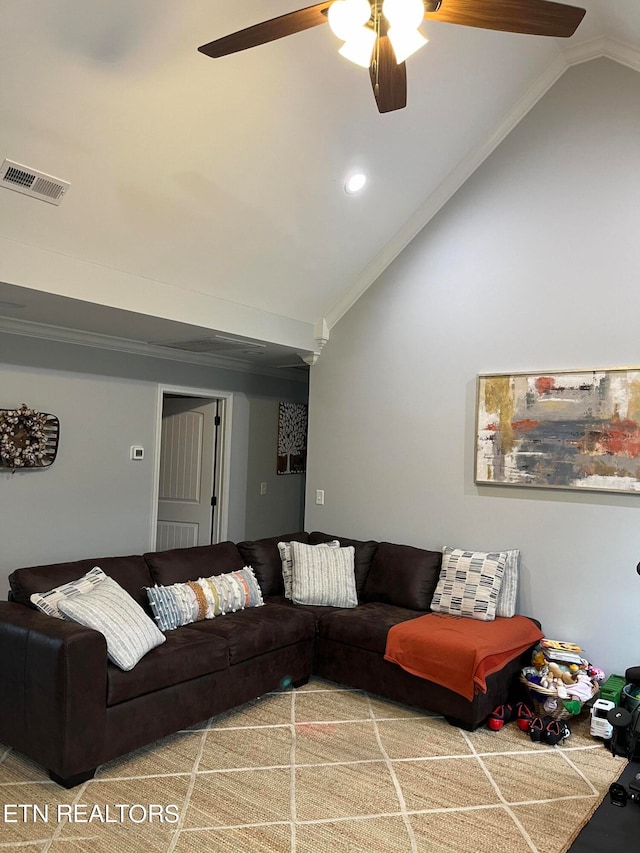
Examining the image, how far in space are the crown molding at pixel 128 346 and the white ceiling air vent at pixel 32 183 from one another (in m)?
1.34

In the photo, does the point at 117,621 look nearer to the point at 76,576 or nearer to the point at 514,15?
the point at 76,576

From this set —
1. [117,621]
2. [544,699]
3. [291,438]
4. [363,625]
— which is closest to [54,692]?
[117,621]

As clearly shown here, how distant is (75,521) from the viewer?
4684mm

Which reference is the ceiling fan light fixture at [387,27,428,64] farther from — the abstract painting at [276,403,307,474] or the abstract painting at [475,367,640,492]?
the abstract painting at [276,403,307,474]

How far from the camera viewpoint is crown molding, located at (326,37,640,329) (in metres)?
3.93

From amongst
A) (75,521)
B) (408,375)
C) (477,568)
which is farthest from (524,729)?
(75,521)

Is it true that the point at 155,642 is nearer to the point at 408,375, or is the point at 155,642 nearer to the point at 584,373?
the point at 408,375

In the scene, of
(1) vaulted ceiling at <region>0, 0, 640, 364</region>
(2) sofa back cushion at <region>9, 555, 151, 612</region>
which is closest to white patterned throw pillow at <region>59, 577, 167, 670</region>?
(2) sofa back cushion at <region>9, 555, 151, 612</region>

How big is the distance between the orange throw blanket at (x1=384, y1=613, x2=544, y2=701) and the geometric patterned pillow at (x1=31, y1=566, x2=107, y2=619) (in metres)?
1.69

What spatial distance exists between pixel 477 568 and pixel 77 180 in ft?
10.5

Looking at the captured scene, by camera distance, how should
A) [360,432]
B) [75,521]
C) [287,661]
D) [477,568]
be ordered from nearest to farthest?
1. [287,661]
2. [477,568]
3. [75,521]
4. [360,432]

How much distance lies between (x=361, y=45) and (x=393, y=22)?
0.51 ft

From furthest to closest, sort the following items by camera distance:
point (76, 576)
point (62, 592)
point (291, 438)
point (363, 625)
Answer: point (291, 438)
point (363, 625)
point (76, 576)
point (62, 592)

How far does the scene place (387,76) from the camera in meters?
2.18
